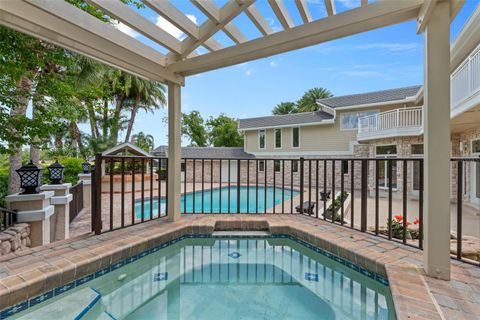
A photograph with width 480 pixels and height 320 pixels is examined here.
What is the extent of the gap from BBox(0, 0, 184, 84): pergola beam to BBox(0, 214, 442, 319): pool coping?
2042 mm

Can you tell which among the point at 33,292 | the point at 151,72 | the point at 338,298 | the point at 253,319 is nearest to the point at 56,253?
the point at 33,292

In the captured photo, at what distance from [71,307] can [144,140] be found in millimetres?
20557

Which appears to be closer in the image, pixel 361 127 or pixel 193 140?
pixel 361 127

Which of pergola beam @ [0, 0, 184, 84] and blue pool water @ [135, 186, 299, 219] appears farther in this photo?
blue pool water @ [135, 186, 299, 219]

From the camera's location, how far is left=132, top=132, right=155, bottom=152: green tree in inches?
806

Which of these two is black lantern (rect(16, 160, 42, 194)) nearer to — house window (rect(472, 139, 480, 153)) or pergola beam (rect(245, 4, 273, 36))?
pergola beam (rect(245, 4, 273, 36))

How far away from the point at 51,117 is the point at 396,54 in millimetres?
17965

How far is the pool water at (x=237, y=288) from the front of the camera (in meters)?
2.02

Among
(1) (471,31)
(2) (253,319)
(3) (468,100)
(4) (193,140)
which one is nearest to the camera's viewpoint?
(2) (253,319)

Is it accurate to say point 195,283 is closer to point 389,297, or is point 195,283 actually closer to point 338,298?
point 338,298

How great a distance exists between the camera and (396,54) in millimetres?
15625

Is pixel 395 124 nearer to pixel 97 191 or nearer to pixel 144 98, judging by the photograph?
pixel 97 191

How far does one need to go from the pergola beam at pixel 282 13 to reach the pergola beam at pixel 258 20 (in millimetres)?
187

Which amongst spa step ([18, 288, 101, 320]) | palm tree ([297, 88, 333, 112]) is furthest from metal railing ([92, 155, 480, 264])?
palm tree ([297, 88, 333, 112])
